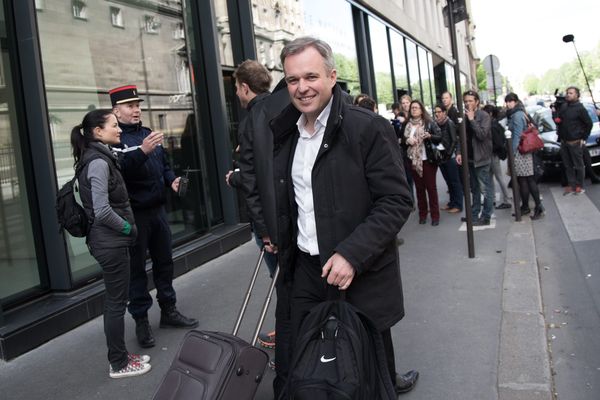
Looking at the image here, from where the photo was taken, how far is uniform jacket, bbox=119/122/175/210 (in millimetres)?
4293

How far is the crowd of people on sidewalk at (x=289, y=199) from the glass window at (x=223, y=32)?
4494 mm

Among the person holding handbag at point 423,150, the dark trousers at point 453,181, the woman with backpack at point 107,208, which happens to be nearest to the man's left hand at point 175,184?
the woman with backpack at point 107,208

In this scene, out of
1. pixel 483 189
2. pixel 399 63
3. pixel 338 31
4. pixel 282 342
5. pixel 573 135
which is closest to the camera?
pixel 282 342

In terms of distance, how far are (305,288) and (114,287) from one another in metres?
1.64

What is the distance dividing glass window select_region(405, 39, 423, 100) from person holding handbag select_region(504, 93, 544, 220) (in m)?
13.6

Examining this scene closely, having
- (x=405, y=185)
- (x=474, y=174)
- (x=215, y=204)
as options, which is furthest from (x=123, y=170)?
(x=474, y=174)

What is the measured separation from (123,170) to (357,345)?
2601 mm

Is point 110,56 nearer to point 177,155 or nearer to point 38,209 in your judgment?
point 177,155

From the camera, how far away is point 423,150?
896cm

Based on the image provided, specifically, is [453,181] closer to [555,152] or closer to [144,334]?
[555,152]

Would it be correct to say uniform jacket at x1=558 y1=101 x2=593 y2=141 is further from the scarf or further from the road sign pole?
the road sign pole

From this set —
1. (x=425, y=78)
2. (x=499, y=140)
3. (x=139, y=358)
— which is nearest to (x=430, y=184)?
(x=499, y=140)

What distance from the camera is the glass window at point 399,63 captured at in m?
20.3

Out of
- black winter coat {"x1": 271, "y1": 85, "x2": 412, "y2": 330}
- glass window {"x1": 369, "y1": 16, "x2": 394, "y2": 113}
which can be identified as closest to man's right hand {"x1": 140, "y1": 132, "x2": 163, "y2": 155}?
black winter coat {"x1": 271, "y1": 85, "x2": 412, "y2": 330}
